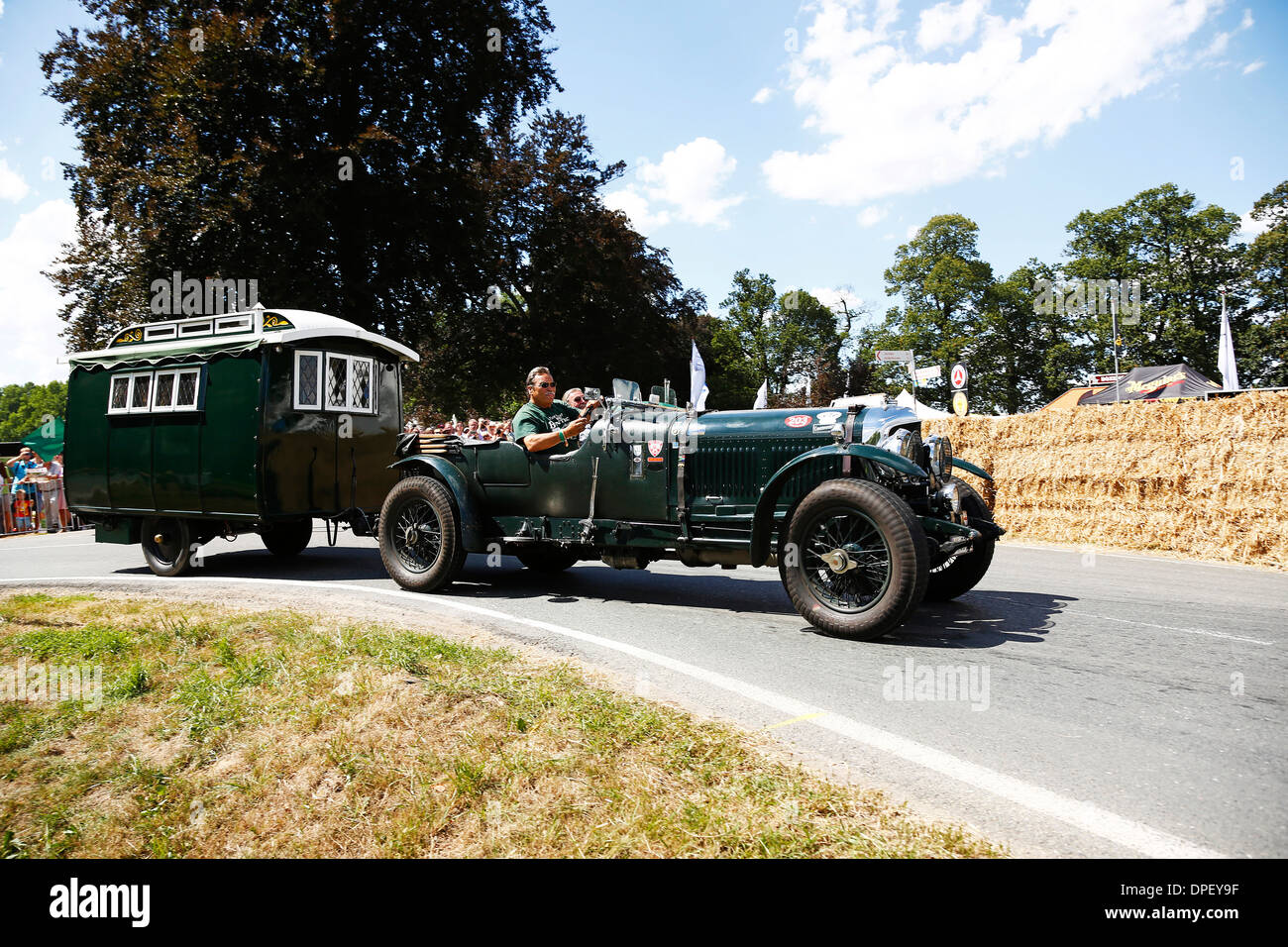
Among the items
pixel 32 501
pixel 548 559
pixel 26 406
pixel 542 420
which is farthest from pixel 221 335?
pixel 26 406

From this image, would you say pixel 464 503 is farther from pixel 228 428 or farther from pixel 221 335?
pixel 221 335

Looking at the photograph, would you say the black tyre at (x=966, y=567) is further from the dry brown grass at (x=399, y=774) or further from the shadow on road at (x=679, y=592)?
the dry brown grass at (x=399, y=774)

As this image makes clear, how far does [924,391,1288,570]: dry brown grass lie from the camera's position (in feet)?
31.6

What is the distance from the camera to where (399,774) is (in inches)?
109

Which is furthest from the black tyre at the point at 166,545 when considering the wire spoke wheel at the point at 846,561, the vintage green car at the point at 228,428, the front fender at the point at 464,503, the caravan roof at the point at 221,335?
the wire spoke wheel at the point at 846,561

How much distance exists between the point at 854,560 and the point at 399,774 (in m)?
3.15

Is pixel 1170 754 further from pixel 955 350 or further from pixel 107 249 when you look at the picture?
pixel 955 350

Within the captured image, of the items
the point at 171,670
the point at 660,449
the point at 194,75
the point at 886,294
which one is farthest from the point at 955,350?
the point at 171,670

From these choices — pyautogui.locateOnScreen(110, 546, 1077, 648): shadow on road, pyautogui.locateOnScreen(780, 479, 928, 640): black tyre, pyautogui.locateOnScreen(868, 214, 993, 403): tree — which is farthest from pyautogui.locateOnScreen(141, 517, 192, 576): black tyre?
pyautogui.locateOnScreen(868, 214, 993, 403): tree

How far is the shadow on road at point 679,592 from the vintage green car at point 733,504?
348mm

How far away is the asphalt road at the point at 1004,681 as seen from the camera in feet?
8.52

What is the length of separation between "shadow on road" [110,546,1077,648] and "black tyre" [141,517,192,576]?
0.27 meters
